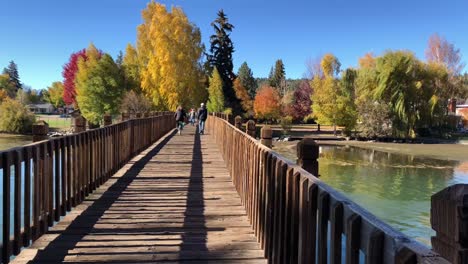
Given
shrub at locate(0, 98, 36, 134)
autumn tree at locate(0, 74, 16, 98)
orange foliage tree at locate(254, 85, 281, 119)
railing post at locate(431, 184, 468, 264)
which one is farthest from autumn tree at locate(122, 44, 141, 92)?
autumn tree at locate(0, 74, 16, 98)

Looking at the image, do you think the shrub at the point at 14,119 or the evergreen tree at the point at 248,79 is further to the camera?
the evergreen tree at the point at 248,79

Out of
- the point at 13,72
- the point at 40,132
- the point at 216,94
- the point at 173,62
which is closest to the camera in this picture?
the point at 40,132

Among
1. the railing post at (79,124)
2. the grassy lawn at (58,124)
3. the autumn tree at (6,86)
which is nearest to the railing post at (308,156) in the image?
the railing post at (79,124)

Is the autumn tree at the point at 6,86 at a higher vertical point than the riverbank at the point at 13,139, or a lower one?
higher

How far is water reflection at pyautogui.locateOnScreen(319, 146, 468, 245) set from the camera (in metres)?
17.1

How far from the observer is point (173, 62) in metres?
48.2

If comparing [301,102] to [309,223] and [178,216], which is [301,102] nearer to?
[178,216]

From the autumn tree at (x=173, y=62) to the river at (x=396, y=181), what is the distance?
531 inches

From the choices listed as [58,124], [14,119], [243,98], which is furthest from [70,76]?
[243,98]

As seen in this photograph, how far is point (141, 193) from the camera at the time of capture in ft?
23.8

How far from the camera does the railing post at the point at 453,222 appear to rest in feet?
4.62

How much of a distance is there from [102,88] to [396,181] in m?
41.5

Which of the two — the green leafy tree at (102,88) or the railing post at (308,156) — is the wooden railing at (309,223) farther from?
the green leafy tree at (102,88)

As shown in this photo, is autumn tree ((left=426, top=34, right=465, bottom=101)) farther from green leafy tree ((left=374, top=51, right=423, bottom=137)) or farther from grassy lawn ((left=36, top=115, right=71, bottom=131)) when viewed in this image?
grassy lawn ((left=36, top=115, right=71, bottom=131))
